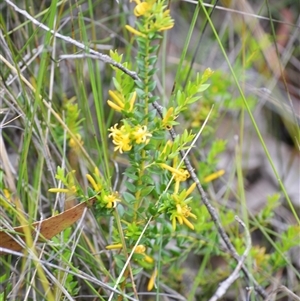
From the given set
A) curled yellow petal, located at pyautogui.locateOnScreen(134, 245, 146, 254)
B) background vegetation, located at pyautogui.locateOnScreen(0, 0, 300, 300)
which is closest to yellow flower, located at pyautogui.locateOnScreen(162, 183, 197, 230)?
background vegetation, located at pyautogui.locateOnScreen(0, 0, 300, 300)

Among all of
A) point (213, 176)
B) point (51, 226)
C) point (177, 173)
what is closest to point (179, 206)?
point (177, 173)

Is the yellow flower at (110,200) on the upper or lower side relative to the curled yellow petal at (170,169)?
lower

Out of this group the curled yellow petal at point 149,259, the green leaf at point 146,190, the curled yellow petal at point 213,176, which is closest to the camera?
the green leaf at point 146,190

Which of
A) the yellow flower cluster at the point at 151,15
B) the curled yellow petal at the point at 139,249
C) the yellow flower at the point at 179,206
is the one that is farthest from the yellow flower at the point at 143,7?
the curled yellow petal at the point at 139,249

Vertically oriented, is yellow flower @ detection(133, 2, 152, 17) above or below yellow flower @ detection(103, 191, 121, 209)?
above

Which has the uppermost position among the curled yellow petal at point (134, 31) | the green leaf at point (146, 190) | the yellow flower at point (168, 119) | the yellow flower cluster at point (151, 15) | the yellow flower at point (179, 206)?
the yellow flower cluster at point (151, 15)

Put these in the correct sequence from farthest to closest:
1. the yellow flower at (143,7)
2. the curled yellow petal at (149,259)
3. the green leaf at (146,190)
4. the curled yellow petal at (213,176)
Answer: the curled yellow petal at (213,176) < the curled yellow petal at (149,259) < the green leaf at (146,190) < the yellow flower at (143,7)

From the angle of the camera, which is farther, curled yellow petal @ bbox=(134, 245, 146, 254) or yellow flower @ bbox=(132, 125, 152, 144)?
curled yellow petal @ bbox=(134, 245, 146, 254)

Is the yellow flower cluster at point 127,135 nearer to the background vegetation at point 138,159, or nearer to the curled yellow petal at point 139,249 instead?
the background vegetation at point 138,159

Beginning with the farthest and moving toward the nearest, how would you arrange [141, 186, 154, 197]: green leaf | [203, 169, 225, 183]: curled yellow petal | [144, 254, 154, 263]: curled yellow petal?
[203, 169, 225, 183]: curled yellow petal < [144, 254, 154, 263]: curled yellow petal < [141, 186, 154, 197]: green leaf

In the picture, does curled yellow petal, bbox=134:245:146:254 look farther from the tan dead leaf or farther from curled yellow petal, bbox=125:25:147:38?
curled yellow petal, bbox=125:25:147:38

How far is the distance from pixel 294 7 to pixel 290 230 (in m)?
0.95

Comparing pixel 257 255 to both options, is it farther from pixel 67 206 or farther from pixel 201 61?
pixel 201 61

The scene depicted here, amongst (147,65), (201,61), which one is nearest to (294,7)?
(201,61)
